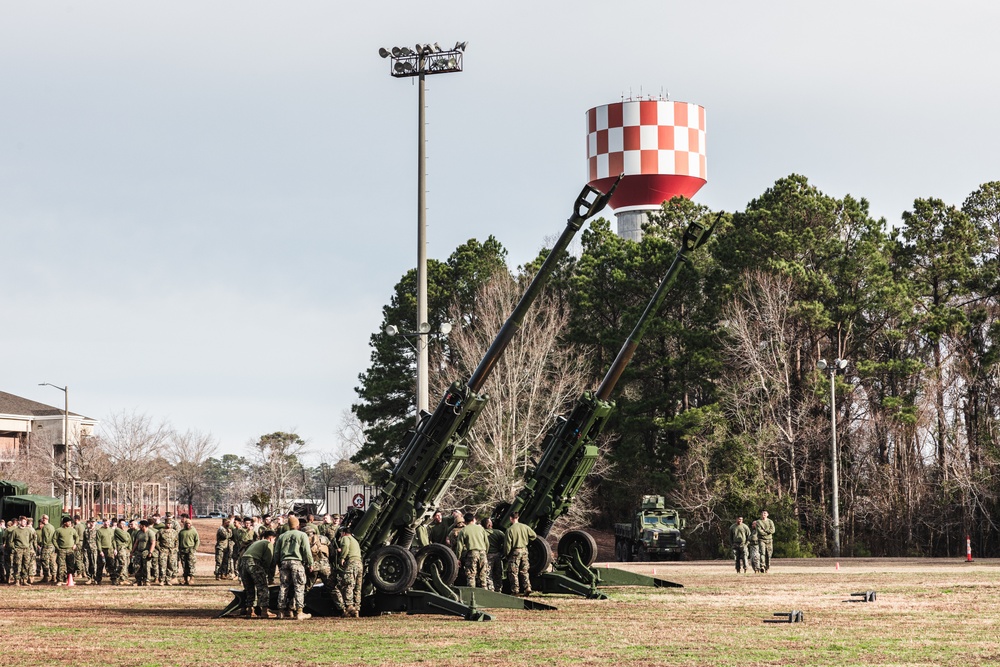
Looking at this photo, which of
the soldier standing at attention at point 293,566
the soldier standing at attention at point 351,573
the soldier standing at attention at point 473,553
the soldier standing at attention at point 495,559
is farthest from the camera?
the soldier standing at attention at point 495,559

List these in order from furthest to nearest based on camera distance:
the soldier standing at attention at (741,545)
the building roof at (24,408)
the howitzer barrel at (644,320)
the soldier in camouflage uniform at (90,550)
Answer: the building roof at (24,408)
the soldier standing at attention at (741,545)
the soldier in camouflage uniform at (90,550)
the howitzer barrel at (644,320)

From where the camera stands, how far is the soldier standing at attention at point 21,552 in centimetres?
2936

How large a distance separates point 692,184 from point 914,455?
19429 mm

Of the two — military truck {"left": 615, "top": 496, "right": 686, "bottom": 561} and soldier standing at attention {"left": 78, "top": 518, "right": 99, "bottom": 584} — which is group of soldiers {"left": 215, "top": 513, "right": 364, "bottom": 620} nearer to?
soldier standing at attention {"left": 78, "top": 518, "right": 99, "bottom": 584}

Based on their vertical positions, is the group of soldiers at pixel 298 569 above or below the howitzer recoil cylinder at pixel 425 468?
below

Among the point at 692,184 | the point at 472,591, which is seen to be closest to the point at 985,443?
the point at 692,184

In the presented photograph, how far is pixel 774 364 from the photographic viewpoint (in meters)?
50.2

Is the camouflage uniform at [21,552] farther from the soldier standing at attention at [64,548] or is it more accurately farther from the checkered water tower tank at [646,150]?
the checkered water tower tank at [646,150]

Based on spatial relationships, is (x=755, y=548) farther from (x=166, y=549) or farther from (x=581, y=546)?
(x=166, y=549)

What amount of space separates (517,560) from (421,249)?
30.6 ft

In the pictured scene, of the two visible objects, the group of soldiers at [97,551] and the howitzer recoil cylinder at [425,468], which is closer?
the howitzer recoil cylinder at [425,468]

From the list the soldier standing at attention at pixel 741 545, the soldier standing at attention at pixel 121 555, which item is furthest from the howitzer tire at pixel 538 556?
the soldier standing at attention at pixel 121 555

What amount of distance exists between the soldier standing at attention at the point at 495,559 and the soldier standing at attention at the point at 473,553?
585 mm

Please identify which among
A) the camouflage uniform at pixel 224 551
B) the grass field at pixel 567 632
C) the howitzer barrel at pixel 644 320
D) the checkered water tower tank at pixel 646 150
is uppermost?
the checkered water tower tank at pixel 646 150
